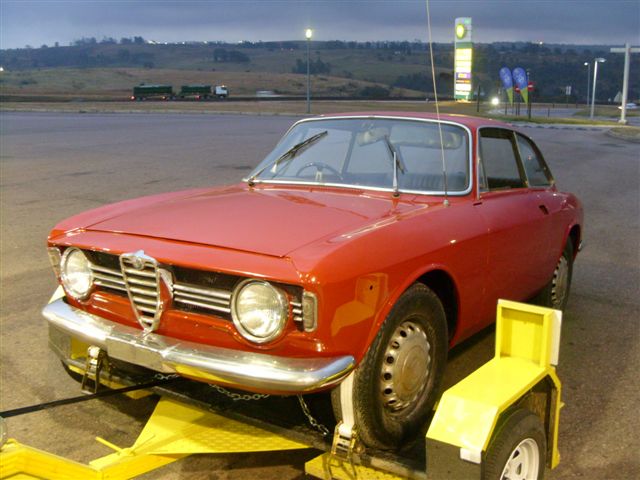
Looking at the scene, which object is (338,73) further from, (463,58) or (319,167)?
(319,167)

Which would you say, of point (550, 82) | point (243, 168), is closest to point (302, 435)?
point (243, 168)

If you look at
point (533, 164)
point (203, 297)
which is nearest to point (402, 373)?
point (203, 297)

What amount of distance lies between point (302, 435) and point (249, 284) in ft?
2.26

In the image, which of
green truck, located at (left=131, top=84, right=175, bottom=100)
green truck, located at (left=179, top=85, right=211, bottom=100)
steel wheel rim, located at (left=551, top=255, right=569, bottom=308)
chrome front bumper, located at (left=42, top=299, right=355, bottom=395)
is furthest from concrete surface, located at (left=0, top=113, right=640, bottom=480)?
green truck, located at (left=179, top=85, right=211, bottom=100)

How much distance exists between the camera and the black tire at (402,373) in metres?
2.89

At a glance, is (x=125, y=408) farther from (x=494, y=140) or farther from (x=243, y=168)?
(x=243, y=168)

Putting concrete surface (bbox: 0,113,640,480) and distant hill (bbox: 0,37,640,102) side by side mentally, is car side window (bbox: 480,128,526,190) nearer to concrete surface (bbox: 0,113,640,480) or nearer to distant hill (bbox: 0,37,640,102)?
concrete surface (bbox: 0,113,640,480)

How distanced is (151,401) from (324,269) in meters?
1.76

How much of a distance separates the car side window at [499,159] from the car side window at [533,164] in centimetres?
9

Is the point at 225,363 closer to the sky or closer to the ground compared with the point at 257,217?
closer to the ground

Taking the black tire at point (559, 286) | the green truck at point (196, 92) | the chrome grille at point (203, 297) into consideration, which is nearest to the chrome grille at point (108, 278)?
the chrome grille at point (203, 297)

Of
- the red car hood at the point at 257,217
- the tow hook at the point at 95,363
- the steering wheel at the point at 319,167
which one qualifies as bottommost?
the tow hook at the point at 95,363

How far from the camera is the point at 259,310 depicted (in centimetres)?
279

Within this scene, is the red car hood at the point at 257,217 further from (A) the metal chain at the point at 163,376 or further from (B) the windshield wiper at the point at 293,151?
(A) the metal chain at the point at 163,376
